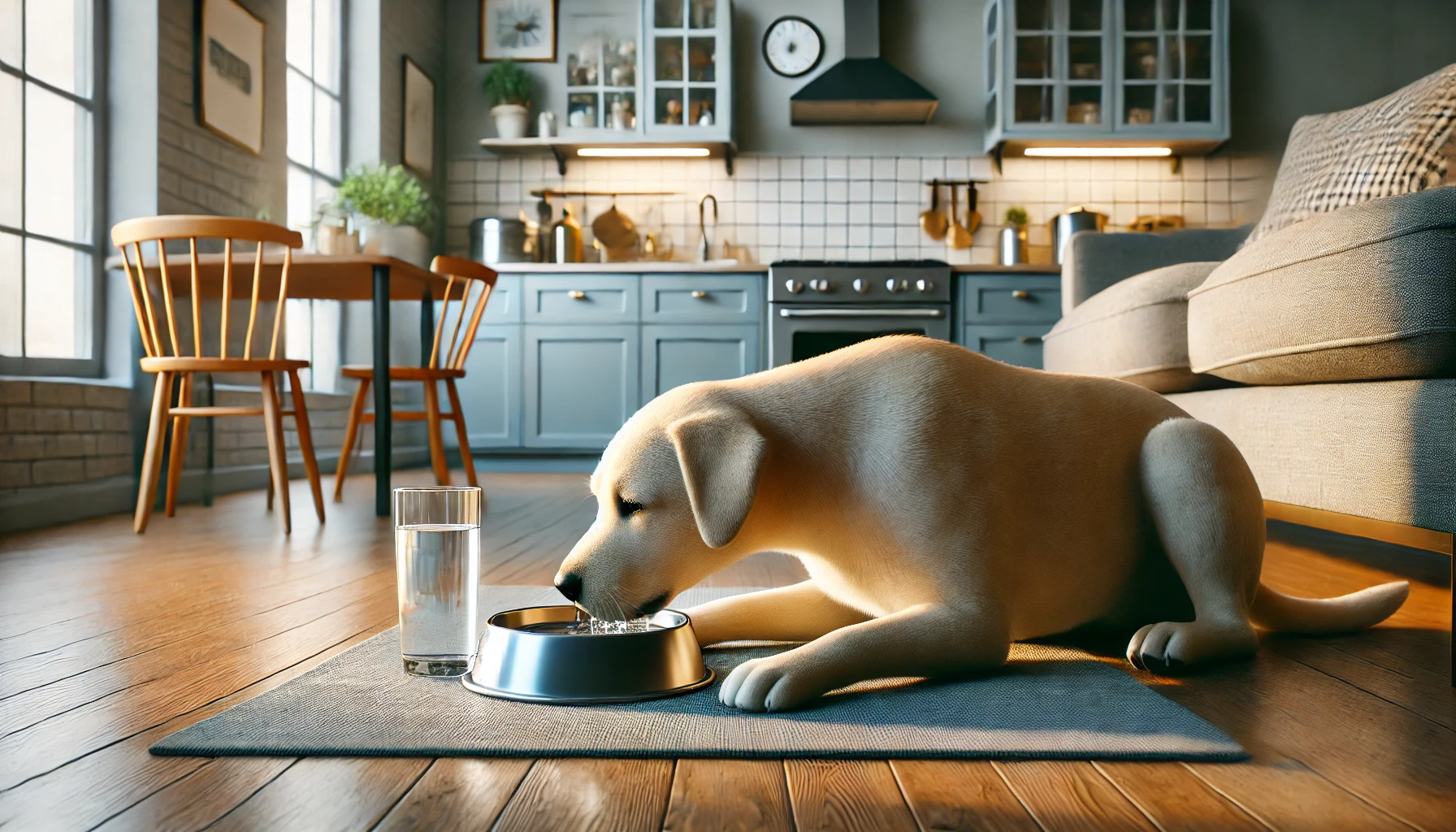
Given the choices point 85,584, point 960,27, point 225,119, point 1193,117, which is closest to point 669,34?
point 960,27

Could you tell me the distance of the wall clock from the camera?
5477 millimetres

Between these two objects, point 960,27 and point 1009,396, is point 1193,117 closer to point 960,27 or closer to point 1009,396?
point 960,27

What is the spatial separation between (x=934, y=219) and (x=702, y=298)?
1.40 meters

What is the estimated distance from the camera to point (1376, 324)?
4.42 feet

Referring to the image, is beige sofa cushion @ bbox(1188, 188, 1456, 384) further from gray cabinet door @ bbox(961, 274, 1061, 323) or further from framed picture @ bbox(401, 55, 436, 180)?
framed picture @ bbox(401, 55, 436, 180)

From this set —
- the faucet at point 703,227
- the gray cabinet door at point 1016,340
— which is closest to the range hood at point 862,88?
the faucet at point 703,227

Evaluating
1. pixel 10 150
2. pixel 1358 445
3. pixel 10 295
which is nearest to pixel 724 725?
pixel 1358 445

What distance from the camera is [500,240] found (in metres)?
5.20

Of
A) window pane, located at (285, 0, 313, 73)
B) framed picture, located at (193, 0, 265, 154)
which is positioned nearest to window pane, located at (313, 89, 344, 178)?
window pane, located at (285, 0, 313, 73)

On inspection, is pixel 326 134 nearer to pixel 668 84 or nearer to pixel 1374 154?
pixel 668 84

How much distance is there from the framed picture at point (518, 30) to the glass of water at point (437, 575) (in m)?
4.85

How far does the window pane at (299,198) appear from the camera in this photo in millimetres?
4402

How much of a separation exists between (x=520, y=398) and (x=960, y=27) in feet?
9.68

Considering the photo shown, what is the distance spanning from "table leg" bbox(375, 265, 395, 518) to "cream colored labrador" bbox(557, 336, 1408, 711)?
192 centimetres
